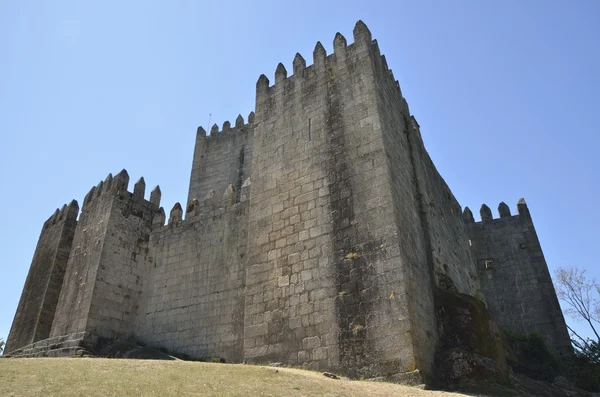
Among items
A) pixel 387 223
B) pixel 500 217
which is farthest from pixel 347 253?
pixel 500 217

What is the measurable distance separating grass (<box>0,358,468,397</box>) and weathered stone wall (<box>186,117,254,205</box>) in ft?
48.9

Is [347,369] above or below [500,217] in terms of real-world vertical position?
below

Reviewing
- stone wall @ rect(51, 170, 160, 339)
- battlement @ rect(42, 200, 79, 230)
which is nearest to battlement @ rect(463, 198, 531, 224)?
Result: stone wall @ rect(51, 170, 160, 339)

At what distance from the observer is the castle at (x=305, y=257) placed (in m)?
9.98

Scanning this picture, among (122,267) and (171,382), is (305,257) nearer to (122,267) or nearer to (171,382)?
(171,382)

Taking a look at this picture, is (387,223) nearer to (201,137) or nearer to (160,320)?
(160,320)

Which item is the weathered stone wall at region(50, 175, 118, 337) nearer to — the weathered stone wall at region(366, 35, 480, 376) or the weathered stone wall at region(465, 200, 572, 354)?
the weathered stone wall at region(366, 35, 480, 376)

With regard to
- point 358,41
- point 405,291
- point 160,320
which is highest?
point 358,41

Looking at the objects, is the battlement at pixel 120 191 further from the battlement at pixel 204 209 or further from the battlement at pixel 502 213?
the battlement at pixel 502 213

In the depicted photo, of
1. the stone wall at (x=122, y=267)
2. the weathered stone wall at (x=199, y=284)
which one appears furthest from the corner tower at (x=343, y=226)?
the stone wall at (x=122, y=267)

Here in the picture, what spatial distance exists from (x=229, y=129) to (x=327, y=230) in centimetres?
1620

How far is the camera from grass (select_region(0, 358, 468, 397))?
7008mm

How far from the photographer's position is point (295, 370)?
31.3ft

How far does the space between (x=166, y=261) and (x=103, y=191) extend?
400 centimetres
